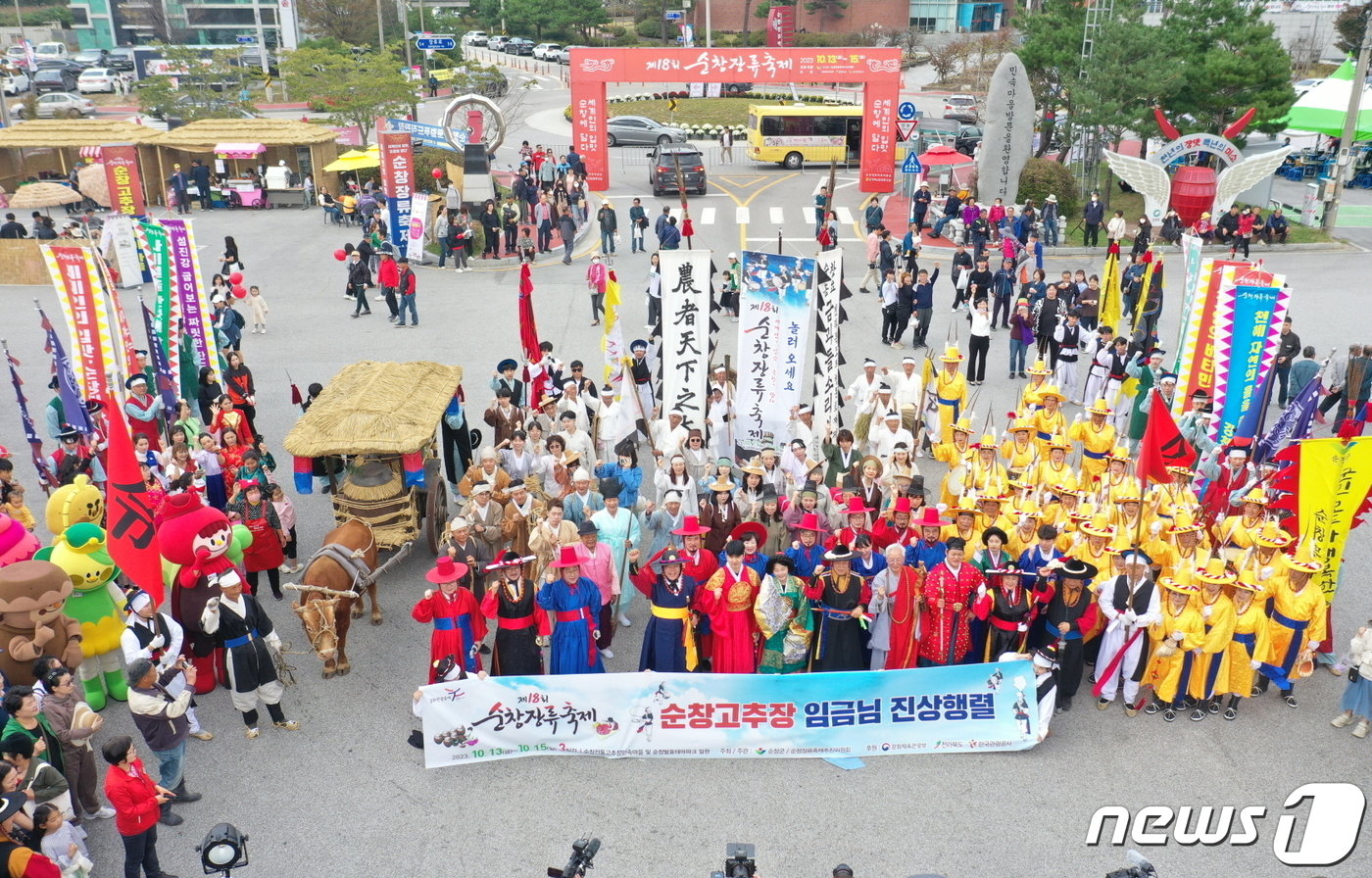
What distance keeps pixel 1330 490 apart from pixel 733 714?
5.29 m

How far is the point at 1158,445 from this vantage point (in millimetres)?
9312

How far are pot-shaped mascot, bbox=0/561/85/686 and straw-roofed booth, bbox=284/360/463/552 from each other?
234 cm

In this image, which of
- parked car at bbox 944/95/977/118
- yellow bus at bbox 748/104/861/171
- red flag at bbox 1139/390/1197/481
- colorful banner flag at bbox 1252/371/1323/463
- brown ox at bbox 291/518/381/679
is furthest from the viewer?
parked car at bbox 944/95/977/118

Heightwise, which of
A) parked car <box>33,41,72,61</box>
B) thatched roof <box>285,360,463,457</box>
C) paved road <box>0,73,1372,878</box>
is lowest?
paved road <box>0,73,1372,878</box>

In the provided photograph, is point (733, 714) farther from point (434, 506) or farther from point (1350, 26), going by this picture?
point (1350, 26)

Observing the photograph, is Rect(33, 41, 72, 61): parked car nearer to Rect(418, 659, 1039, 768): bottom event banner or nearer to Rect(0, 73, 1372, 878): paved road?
Rect(0, 73, 1372, 878): paved road

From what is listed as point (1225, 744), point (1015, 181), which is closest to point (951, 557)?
point (1225, 744)

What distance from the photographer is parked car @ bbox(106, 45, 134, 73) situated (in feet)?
199

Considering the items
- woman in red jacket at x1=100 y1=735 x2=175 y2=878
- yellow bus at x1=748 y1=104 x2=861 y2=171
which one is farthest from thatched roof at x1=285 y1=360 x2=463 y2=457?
yellow bus at x1=748 y1=104 x2=861 y2=171

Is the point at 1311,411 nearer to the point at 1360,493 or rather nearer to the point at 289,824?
the point at 1360,493

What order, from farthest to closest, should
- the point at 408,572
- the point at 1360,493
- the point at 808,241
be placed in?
the point at 808,241
the point at 408,572
the point at 1360,493

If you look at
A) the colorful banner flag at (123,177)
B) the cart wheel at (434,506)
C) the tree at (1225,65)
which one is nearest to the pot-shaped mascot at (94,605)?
the cart wheel at (434,506)

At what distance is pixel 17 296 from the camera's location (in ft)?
70.6

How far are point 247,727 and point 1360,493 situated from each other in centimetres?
912
